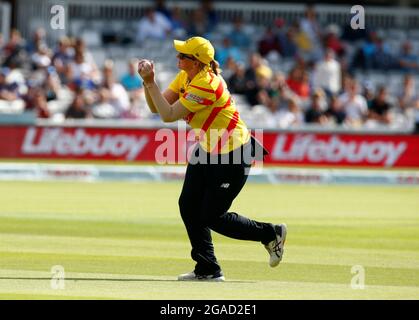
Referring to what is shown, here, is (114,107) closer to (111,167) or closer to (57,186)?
(111,167)

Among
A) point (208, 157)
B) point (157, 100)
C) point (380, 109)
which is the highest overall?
point (157, 100)

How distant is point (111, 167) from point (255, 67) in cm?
543

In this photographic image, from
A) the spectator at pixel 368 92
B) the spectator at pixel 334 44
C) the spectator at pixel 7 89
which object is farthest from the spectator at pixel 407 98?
the spectator at pixel 7 89

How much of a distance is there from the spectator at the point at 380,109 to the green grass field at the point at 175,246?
6183 millimetres

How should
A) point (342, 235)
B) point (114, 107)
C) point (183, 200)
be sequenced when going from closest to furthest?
point (183, 200)
point (342, 235)
point (114, 107)

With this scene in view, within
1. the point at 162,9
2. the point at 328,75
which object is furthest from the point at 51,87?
the point at 328,75

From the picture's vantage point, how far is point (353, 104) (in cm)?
2617

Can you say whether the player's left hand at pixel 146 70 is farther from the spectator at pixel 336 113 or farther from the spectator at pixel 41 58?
the spectator at pixel 336 113

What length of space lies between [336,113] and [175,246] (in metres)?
13.7

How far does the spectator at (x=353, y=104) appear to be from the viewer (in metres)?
26.0

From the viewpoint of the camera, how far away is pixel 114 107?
24.6 metres

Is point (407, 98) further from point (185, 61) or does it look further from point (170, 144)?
point (185, 61)

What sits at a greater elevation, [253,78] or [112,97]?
[253,78]
